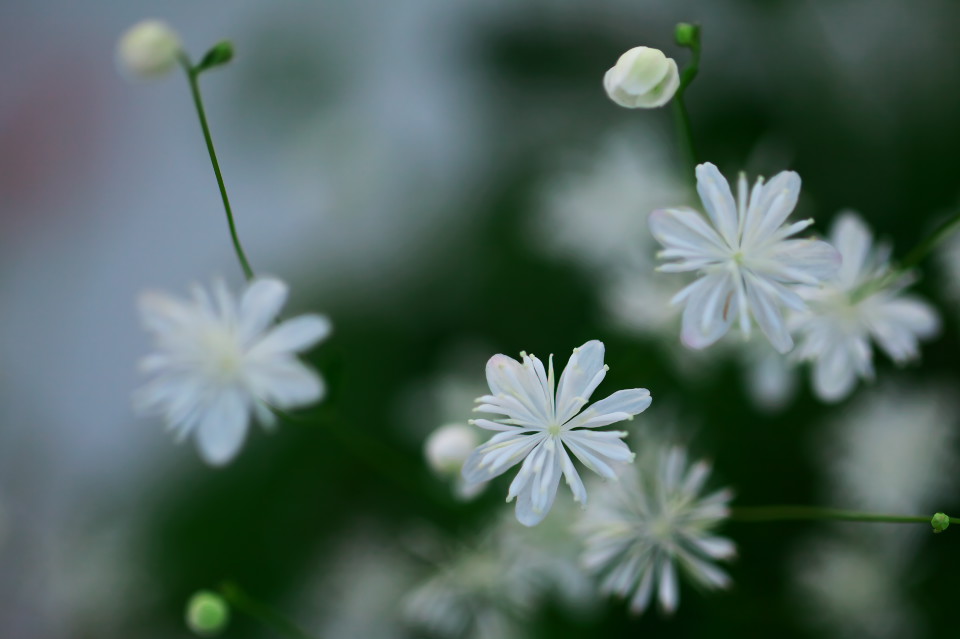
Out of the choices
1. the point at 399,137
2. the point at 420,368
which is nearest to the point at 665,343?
the point at 420,368

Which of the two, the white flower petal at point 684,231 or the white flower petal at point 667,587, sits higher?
the white flower petal at point 684,231

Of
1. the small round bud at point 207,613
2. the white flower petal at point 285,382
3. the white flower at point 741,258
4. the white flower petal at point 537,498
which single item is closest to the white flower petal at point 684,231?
the white flower at point 741,258

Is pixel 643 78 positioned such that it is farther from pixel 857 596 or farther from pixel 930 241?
pixel 857 596

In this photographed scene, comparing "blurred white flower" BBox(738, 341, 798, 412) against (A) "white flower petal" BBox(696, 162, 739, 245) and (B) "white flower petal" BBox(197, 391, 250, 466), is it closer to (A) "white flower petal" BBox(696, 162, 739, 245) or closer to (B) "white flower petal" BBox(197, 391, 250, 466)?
(A) "white flower petal" BBox(696, 162, 739, 245)

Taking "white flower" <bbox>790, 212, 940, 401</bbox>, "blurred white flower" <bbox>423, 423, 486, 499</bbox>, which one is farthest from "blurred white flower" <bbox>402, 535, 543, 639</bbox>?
"white flower" <bbox>790, 212, 940, 401</bbox>

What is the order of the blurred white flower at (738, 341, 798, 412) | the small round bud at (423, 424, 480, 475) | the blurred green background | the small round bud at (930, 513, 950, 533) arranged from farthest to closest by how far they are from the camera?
the blurred green background, the blurred white flower at (738, 341, 798, 412), the small round bud at (423, 424, 480, 475), the small round bud at (930, 513, 950, 533)

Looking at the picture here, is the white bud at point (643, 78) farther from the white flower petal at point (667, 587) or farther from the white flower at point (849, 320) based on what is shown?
the white flower petal at point (667, 587)

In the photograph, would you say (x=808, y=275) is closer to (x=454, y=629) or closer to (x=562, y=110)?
(x=454, y=629)

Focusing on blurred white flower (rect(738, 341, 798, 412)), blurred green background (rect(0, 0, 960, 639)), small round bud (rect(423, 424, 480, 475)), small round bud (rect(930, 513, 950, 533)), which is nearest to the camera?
Answer: small round bud (rect(930, 513, 950, 533))
